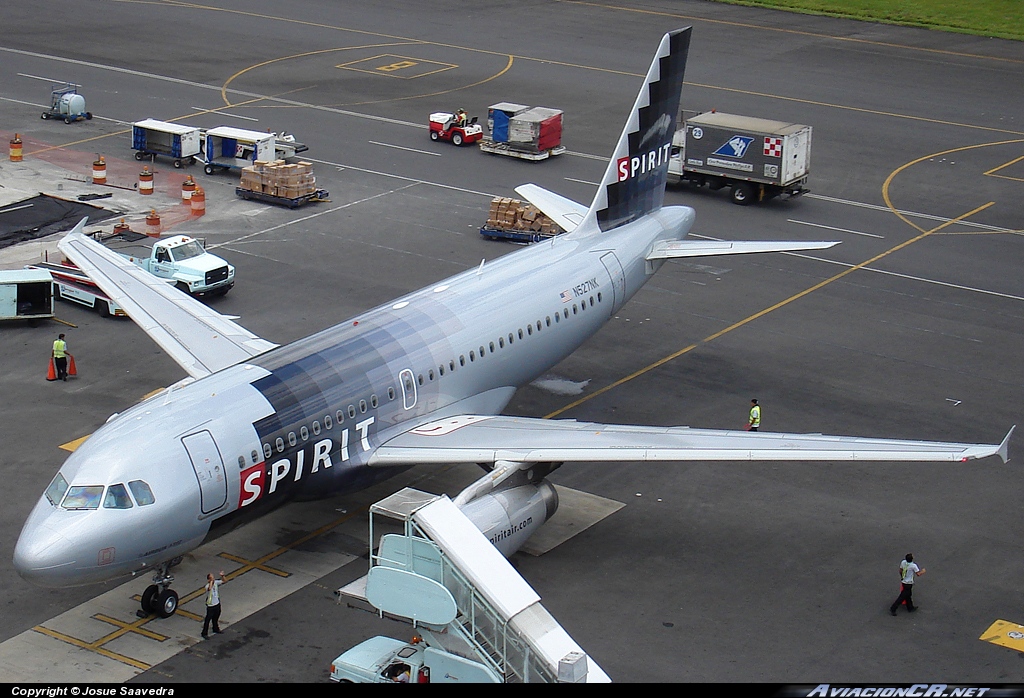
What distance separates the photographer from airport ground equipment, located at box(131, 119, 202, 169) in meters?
75.3

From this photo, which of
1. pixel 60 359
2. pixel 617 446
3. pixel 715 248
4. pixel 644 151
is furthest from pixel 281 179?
pixel 617 446

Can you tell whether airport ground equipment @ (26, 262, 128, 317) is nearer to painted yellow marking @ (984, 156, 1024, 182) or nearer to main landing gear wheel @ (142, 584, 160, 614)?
main landing gear wheel @ (142, 584, 160, 614)

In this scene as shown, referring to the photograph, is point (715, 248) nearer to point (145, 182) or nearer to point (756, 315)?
point (756, 315)

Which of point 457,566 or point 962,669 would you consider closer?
point 457,566

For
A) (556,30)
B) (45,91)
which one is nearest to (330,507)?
(45,91)

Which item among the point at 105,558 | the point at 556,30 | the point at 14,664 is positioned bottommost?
the point at 14,664

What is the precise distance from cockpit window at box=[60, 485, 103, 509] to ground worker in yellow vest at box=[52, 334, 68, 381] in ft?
55.0

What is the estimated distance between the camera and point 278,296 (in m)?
58.0

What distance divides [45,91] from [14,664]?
62.2m

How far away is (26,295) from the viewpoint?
54.2 meters

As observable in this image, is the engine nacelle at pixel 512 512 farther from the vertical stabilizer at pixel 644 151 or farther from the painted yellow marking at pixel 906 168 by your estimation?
the painted yellow marking at pixel 906 168

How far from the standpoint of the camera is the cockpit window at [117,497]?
110ft

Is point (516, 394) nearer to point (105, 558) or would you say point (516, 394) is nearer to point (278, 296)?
point (278, 296)

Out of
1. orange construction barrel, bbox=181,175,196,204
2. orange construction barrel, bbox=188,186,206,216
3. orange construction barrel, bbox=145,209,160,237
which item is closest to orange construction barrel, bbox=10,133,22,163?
orange construction barrel, bbox=181,175,196,204
